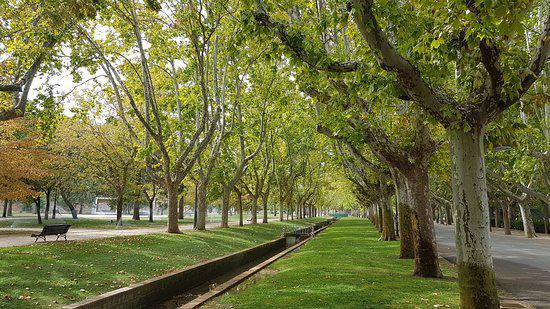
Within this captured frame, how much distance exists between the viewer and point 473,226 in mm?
5895

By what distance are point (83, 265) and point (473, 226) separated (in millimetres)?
9976

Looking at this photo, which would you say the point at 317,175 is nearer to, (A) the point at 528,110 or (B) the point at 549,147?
(B) the point at 549,147

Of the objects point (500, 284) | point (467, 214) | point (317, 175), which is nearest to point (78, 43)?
point (467, 214)

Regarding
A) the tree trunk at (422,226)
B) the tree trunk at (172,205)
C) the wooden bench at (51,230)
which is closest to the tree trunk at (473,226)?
the tree trunk at (422,226)

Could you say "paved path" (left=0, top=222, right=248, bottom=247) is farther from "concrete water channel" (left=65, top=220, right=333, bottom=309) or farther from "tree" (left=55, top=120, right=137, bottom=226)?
"concrete water channel" (left=65, top=220, right=333, bottom=309)

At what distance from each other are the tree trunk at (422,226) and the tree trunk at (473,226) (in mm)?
4458

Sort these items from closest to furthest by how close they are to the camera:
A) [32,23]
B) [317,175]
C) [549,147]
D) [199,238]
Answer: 1. [32,23]
2. [549,147]
3. [199,238]
4. [317,175]

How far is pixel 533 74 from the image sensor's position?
543 cm

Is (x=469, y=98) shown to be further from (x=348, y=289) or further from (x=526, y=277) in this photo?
(x=526, y=277)

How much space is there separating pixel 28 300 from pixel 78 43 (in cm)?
A: 1198

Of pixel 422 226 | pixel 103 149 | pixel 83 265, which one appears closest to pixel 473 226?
pixel 422 226

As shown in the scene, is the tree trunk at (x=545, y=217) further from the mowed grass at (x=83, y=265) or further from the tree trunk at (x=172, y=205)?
the tree trunk at (x=172, y=205)

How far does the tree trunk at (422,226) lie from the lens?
10.4 meters

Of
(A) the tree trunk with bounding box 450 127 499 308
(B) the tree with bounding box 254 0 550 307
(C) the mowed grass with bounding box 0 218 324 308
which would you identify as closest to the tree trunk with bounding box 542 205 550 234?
(C) the mowed grass with bounding box 0 218 324 308
